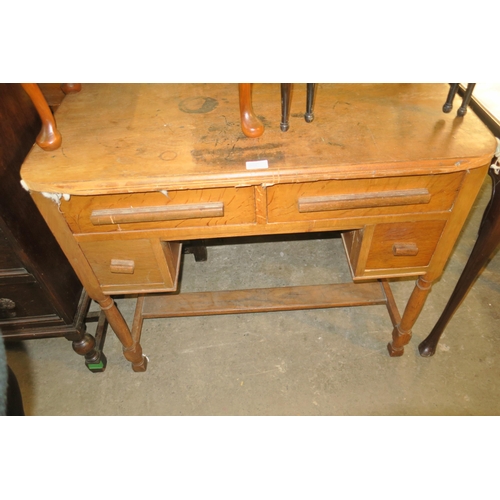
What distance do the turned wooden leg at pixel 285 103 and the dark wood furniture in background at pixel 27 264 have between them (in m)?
0.92

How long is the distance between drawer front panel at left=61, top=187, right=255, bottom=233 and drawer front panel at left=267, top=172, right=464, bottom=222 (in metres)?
0.11

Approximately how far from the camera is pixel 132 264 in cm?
131

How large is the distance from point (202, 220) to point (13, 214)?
→ 657mm

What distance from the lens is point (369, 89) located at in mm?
1371

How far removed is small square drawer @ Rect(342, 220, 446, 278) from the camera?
4.26 feet

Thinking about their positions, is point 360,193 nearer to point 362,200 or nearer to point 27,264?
point 362,200

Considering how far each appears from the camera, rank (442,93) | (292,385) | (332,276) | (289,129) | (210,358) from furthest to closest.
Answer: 1. (332,276)
2. (210,358)
3. (292,385)
4. (442,93)
5. (289,129)

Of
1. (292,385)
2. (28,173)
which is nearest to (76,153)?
(28,173)

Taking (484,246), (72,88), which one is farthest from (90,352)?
(484,246)

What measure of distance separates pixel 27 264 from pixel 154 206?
599 mm

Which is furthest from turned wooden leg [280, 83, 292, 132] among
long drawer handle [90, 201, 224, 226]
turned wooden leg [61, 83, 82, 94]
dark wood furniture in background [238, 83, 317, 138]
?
turned wooden leg [61, 83, 82, 94]

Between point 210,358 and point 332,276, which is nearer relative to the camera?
point 210,358

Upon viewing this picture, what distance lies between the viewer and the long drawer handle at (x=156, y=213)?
115 cm

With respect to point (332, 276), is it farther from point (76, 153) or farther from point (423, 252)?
point (76, 153)
